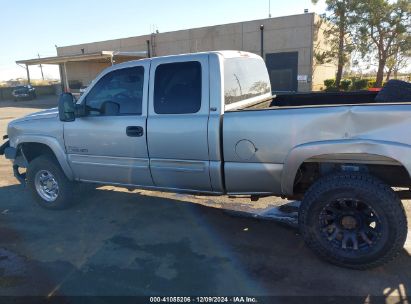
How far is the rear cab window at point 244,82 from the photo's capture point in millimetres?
4066

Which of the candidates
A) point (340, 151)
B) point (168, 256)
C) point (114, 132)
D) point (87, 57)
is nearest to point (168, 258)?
point (168, 256)

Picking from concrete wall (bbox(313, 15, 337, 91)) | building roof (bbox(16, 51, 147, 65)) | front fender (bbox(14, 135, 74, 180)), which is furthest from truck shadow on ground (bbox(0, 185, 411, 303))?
building roof (bbox(16, 51, 147, 65))

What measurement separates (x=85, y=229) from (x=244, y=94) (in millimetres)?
2589

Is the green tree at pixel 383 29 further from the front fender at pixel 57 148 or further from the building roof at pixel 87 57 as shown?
the front fender at pixel 57 148

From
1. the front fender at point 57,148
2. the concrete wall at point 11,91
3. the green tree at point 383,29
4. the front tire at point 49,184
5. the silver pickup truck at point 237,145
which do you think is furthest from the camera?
the concrete wall at point 11,91

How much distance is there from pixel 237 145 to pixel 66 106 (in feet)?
7.24

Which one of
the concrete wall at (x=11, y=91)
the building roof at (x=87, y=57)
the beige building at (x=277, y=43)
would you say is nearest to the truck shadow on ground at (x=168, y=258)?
the beige building at (x=277, y=43)

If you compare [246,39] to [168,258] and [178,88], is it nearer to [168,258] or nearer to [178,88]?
[178,88]

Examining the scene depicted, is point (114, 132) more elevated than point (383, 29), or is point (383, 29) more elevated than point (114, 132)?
point (383, 29)

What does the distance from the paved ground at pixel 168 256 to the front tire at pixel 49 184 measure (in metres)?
0.16

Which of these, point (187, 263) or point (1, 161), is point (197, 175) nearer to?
point (187, 263)

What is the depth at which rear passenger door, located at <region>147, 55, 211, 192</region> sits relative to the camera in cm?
390

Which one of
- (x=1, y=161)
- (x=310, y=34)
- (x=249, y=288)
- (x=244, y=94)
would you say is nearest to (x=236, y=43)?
(x=310, y=34)

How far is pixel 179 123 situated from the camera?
13.0 ft
